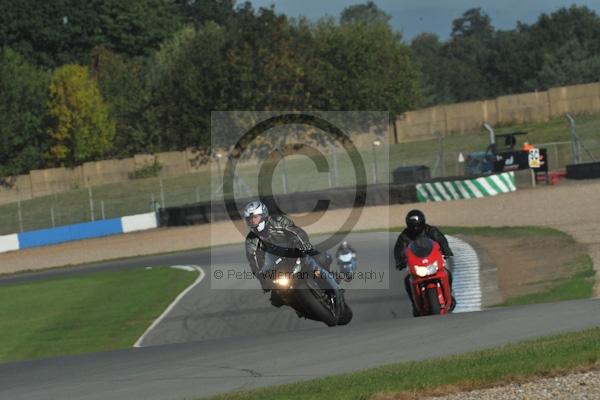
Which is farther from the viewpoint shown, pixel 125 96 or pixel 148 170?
pixel 125 96

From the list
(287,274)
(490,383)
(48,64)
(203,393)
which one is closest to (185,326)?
(287,274)

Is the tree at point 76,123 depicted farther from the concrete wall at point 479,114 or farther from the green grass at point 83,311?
the green grass at point 83,311

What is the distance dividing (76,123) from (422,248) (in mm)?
61135

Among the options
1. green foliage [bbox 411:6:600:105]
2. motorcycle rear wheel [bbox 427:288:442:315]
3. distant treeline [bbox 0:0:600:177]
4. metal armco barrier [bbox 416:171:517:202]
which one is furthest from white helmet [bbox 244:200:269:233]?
green foliage [bbox 411:6:600:105]

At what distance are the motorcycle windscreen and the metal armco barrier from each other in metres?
25.0

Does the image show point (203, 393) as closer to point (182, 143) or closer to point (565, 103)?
point (182, 143)

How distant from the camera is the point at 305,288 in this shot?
12.6 m

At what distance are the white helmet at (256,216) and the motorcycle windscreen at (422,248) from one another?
1932 mm

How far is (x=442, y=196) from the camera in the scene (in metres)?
38.3

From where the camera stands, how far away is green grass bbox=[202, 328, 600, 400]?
8352mm

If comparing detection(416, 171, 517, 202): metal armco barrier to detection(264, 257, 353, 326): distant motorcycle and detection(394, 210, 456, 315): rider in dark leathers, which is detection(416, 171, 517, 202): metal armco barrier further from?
detection(264, 257, 353, 326): distant motorcycle

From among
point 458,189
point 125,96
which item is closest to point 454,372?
point 458,189

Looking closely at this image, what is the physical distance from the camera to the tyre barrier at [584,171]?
4019 centimetres

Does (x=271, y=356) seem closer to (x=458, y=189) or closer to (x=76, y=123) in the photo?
(x=458, y=189)
